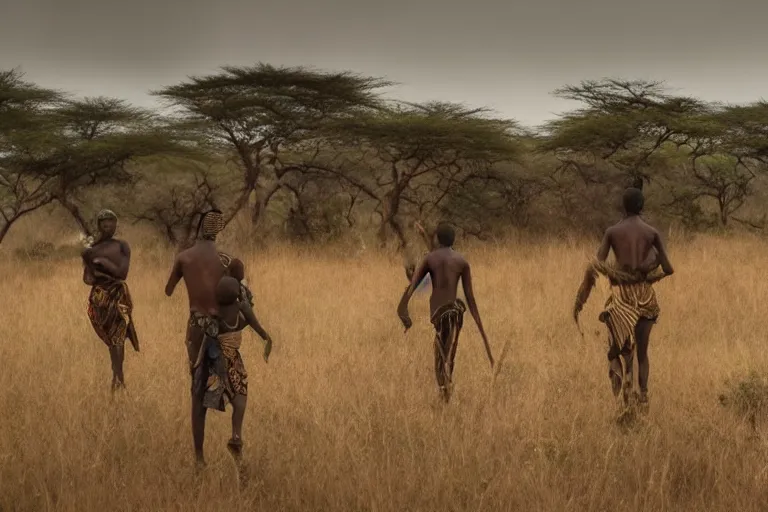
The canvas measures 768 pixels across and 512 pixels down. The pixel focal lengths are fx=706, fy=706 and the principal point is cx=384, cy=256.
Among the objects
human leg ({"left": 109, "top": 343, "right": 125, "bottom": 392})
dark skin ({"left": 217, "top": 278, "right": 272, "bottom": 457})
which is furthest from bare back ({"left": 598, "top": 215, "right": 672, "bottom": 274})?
human leg ({"left": 109, "top": 343, "right": 125, "bottom": 392})

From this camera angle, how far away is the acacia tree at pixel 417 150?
16219 mm

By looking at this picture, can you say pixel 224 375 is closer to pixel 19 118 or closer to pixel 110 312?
pixel 110 312

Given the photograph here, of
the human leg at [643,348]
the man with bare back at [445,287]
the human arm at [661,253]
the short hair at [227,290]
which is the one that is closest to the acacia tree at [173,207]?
the man with bare back at [445,287]

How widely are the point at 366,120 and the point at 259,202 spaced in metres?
3.73

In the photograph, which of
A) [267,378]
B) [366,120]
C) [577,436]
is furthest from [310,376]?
[366,120]

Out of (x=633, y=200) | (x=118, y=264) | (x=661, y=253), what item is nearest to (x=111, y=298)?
→ (x=118, y=264)

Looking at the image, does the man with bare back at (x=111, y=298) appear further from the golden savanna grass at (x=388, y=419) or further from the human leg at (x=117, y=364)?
the golden savanna grass at (x=388, y=419)

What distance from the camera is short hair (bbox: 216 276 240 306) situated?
12.3 ft

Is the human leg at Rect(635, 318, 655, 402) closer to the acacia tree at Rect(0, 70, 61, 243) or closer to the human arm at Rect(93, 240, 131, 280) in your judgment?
the human arm at Rect(93, 240, 131, 280)

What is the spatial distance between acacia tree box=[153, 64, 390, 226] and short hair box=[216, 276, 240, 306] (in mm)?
12782

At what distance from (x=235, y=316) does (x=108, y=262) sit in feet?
7.50

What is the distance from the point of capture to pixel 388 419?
495cm

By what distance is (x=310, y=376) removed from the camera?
6164 mm

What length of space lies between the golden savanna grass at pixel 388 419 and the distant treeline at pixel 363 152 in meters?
8.07
